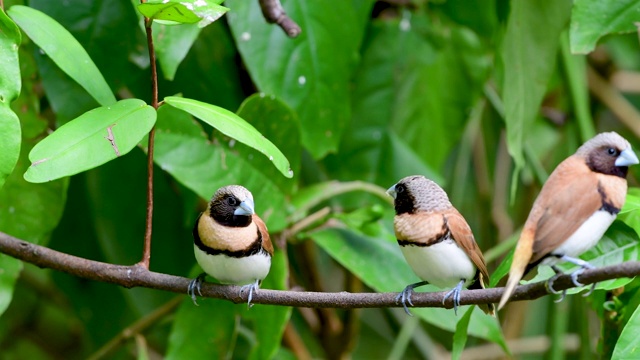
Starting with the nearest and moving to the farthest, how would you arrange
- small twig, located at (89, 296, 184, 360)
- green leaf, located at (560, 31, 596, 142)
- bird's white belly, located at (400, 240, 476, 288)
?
bird's white belly, located at (400, 240, 476, 288) → small twig, located at (89, 296, 184, 360) → green leaf, located at (560, 31, 596, 142)

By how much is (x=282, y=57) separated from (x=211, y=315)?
668 mm

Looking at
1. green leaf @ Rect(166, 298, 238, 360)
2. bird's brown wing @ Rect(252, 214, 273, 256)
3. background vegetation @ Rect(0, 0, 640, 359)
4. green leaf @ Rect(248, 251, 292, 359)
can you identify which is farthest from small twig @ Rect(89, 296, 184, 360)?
bird's brown wing @ Rect(252, 214, 273, 256)

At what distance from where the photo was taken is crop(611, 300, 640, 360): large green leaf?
54.0 inches

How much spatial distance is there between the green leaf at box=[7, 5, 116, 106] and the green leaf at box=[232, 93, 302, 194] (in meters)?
0.51

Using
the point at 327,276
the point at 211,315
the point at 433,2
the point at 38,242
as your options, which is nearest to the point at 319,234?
the point at 211,315

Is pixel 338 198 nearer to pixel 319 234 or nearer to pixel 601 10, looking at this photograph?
pixel 319 234

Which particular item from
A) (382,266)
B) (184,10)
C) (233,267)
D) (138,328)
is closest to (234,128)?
(184,10)

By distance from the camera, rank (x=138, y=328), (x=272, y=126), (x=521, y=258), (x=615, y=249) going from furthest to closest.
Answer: (x=138, y=328), (x=272, y=126), (x=615, y=249), (x=521, y=258)

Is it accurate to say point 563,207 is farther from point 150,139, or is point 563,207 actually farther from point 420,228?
point 150,139

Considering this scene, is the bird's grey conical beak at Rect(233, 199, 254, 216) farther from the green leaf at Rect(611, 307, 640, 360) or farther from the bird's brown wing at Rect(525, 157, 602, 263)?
the green leaf at Rect(611, 307, 640, 360)

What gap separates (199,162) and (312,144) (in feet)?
1.21

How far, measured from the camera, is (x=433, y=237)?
60.0 inches

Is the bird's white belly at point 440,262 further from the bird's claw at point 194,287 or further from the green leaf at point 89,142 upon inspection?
the green leaf at point 89,142

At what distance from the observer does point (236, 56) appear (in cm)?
259
